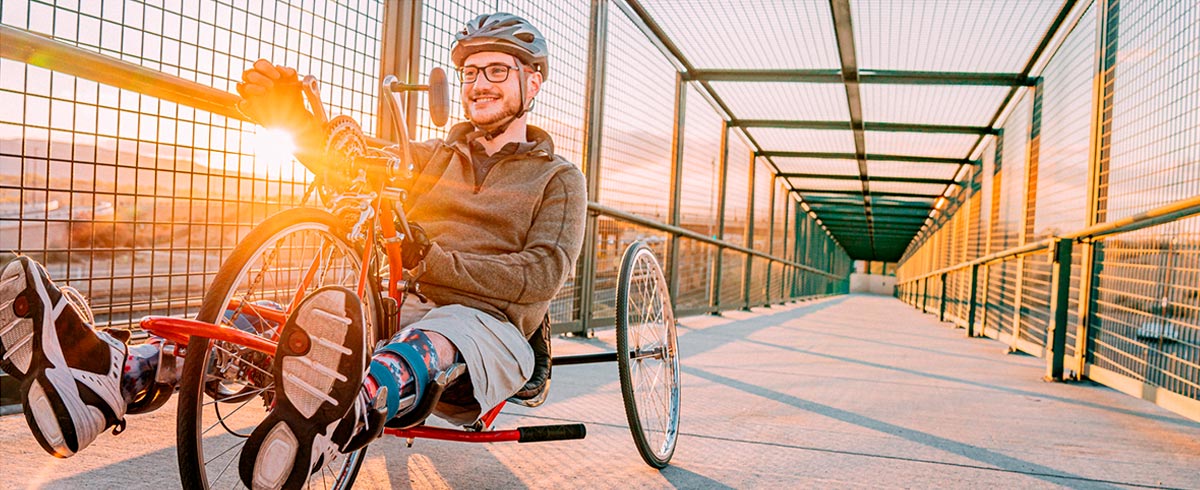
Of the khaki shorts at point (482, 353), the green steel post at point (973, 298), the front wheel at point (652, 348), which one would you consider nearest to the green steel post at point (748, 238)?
the green steel post at point (973, 298)

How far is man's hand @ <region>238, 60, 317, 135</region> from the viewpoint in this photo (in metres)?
1.43

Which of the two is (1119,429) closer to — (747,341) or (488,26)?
(488,26)

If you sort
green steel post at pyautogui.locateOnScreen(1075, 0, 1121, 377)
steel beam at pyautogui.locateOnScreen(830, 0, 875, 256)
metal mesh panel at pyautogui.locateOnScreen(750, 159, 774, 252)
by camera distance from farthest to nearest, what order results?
metal mesh panel at pyautogui.locateOnScreen(750, 159, 774, 252), steel beam at pyautogui.locateOnScreen(830, 0, 875, 256), green steel post at pyautogui.locateOnScreen(1075, 0, 1121, 377)

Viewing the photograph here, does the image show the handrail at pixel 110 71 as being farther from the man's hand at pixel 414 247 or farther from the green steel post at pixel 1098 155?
the green steel post at pixel 1098 155

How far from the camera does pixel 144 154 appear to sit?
2.37m

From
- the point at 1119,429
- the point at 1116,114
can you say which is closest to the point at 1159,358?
the point at 1119,429

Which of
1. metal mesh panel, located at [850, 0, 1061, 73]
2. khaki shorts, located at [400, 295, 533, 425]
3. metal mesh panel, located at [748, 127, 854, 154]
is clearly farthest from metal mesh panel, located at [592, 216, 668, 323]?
metal mesh panel, located at [748, 127, 854, 154]

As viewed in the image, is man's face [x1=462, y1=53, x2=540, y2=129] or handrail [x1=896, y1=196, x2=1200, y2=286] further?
handrail [x1=896, y1=196, x2=1200, y2=286]

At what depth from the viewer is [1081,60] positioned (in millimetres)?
5484

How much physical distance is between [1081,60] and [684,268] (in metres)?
3.71

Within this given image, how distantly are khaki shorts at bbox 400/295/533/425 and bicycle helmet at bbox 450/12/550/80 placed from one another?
689 mm

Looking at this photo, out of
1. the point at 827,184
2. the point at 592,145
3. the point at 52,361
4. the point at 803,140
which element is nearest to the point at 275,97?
the point at 52,361

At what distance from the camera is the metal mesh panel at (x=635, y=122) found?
5633mm

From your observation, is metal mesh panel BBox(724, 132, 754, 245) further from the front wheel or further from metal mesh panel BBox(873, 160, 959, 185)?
the front wheel
